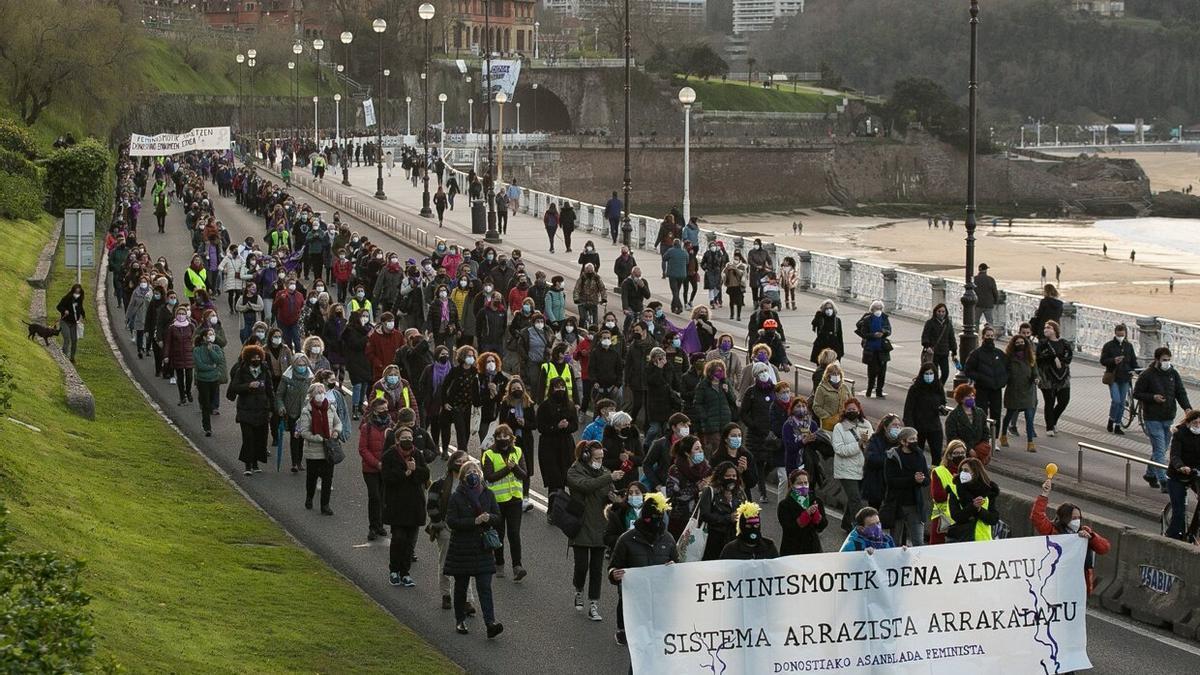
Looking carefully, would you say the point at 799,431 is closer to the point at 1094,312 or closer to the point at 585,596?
the point at 585,596

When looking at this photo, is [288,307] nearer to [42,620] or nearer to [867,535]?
[867,535]

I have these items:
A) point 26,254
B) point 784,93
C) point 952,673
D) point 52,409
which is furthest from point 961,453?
point 784,93

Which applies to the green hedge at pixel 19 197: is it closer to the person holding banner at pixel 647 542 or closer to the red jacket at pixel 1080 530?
the person holding banner at pixel 647 542

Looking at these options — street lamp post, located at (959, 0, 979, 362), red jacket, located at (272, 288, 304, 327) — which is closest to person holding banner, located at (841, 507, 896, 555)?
street lamp post, located at (959, 0, 979, 362)

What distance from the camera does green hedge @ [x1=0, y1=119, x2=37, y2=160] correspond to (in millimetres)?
48722

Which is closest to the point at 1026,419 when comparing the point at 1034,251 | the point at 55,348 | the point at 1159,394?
the point at 1159,394

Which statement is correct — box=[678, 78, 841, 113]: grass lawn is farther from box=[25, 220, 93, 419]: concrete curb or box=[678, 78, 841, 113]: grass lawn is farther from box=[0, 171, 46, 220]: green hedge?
box=[25, 220, 93, 419]: concrete curb

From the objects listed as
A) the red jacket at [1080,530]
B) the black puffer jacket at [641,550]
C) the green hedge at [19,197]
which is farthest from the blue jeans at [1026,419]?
the green hedge at [19,197]

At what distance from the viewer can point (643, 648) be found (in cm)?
1103

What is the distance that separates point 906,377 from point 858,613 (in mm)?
14807

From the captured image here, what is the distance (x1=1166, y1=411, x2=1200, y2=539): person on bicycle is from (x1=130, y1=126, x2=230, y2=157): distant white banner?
128 feet

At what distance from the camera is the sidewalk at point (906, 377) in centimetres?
1889

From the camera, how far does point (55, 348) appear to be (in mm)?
25562

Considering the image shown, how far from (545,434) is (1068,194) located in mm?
132478
